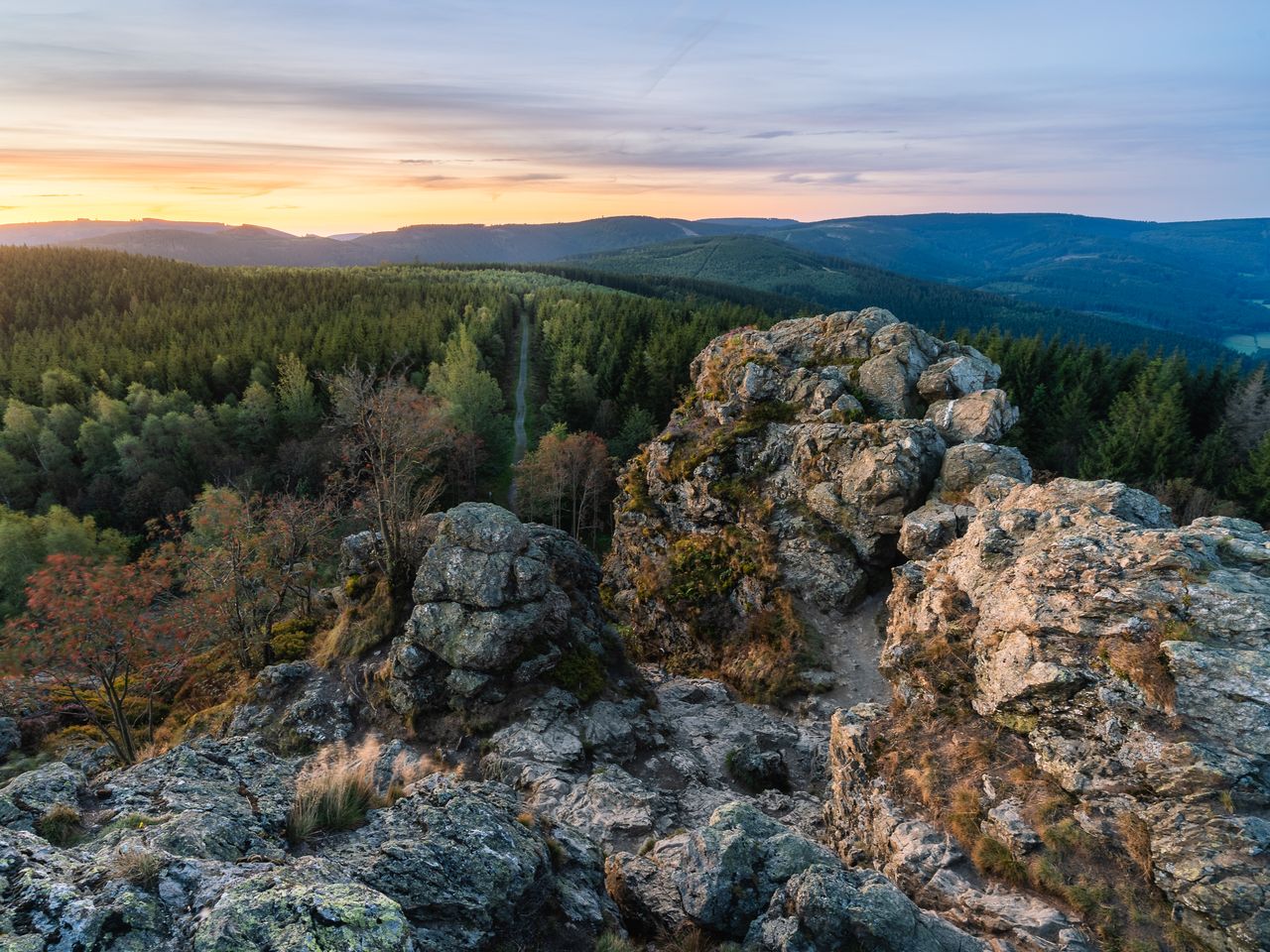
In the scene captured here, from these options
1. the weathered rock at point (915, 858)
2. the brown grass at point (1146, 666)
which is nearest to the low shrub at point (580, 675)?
the weathered rock at point (915, 858)

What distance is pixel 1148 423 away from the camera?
180ft

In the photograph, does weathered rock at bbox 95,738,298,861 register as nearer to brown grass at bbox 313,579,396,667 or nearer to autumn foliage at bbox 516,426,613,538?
brown grass at bbox 313,579,396,667

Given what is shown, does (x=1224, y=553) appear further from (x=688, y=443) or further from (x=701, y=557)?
(x=688, y=443)

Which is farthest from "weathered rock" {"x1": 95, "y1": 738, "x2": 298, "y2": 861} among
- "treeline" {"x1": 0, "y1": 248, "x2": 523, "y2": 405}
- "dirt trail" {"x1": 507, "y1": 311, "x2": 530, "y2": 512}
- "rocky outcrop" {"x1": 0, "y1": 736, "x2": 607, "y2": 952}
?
"dirt trail" {"x1": 507, "y1": 311, "x2": 530, "y2": 512}

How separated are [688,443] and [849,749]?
21514 mm

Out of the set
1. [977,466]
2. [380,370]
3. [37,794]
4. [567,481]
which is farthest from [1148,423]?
[380,370]

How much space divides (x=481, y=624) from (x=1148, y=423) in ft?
204

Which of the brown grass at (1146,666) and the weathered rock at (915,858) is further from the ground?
the brown grass at (1146,666)

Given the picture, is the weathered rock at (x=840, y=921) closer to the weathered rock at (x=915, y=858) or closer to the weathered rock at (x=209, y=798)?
the weathered rock at (x=915, y=858)

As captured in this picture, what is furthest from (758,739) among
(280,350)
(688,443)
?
(280,350)

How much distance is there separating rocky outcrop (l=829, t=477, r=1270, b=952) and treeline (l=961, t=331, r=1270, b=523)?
36528 millimetres

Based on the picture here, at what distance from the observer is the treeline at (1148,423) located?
5028 cm

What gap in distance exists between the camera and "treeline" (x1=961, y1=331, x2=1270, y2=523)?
5028 centimetres

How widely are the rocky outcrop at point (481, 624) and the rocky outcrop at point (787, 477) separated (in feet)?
30.7
